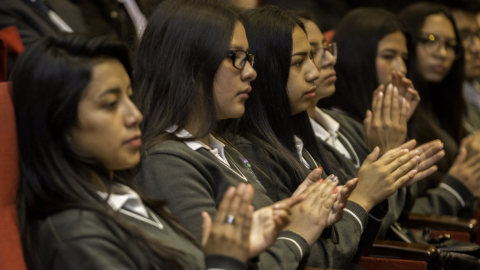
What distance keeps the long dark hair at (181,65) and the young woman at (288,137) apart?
284 millimetres

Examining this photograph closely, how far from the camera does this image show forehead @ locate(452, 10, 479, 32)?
12.7ft

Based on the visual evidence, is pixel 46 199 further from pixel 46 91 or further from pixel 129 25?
pixel 129 25

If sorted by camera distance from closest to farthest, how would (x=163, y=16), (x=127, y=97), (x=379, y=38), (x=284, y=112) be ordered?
(x=127, y=97)
(x=163, y=16)
(x=284, y=112)
(x=379, y=38)

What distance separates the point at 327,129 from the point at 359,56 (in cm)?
51

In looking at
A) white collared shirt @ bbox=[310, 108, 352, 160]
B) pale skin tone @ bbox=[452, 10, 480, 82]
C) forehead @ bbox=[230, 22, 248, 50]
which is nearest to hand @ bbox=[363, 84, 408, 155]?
white collared shirt @ bbox=[310, 108, 352, 160]

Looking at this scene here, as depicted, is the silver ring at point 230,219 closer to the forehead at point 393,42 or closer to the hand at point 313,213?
the hand at point 313,213

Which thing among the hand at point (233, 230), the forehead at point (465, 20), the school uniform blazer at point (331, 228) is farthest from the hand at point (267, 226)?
the forehead at point (465, 20)

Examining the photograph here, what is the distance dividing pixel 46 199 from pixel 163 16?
0.62 meters

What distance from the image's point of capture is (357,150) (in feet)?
7.79

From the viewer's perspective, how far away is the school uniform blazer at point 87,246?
3.21 ft

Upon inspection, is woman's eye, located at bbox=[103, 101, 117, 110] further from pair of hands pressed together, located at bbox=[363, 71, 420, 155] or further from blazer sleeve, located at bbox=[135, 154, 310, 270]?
pair of hands pressed together, located at bbox=[363, 71, 420, 155]

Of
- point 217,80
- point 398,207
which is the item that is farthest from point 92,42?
point 398,207

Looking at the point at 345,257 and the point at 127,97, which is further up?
the point at 127,97

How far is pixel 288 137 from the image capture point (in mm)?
1812
